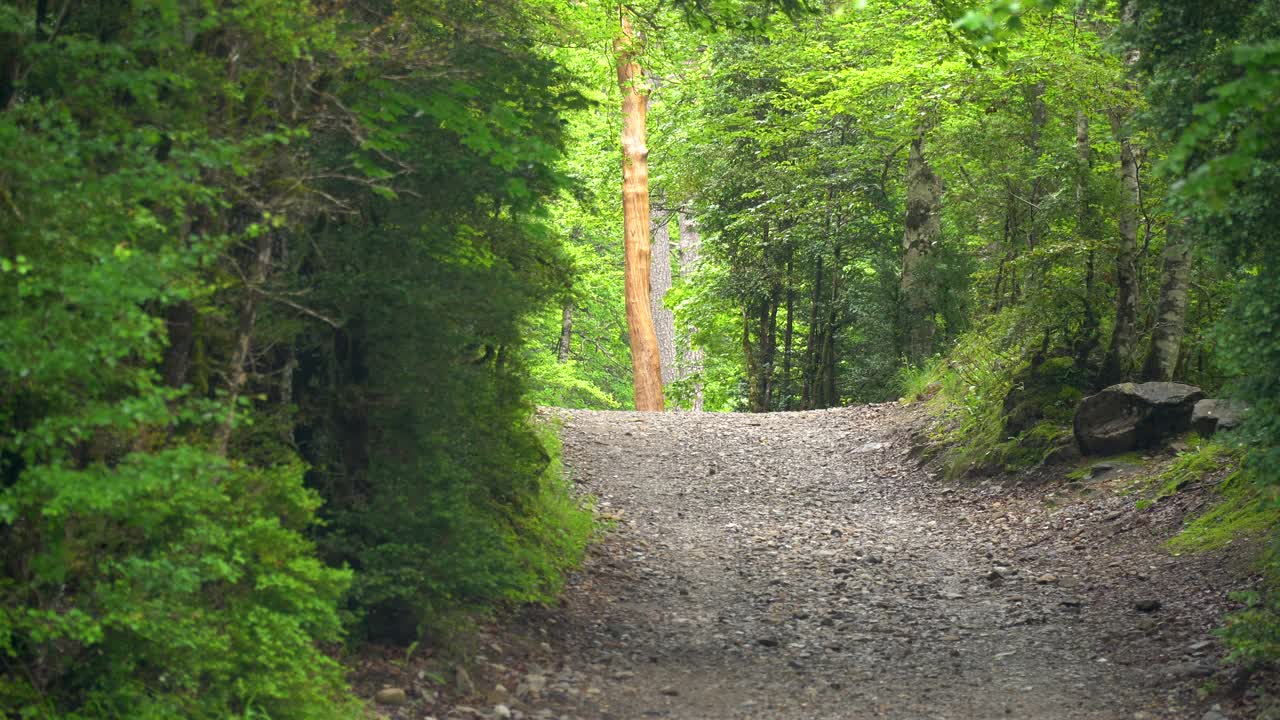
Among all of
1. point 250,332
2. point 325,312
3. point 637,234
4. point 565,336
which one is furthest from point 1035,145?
point 565,336

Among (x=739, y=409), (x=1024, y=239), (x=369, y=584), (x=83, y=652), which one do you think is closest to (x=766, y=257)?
(x=739, y=409)

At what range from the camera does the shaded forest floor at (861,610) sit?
6.41 meters

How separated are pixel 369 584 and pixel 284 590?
0.99 metres

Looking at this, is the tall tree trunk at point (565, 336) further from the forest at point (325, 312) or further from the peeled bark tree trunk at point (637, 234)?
the forest at point (325, 312)

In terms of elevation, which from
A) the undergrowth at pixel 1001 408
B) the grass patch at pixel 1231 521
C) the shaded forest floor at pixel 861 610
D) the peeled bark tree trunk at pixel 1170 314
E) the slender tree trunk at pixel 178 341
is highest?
the peeled bark tree trunk at pixel 1170 314

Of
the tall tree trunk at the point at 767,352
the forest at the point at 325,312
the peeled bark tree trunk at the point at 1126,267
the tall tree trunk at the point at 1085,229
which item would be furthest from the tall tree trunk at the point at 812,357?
the peeled bark tree trunk at the point at 1126,267

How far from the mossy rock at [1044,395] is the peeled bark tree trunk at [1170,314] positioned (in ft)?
2.99

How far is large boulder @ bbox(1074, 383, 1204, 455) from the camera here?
1090 cm

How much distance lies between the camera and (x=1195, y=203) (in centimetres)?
633

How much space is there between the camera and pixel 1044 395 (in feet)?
39.9

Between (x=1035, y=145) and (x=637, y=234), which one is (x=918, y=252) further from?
(x=637, y=234)

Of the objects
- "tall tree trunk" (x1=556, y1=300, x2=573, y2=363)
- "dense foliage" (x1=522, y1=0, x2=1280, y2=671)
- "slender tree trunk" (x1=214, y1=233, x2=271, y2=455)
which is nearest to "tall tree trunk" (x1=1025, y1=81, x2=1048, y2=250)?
"dense foliage" (x1=522, y1=0, x2=1280, y2=671)

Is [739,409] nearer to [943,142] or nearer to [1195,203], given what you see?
[943,142]

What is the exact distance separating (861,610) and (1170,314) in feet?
16.1
